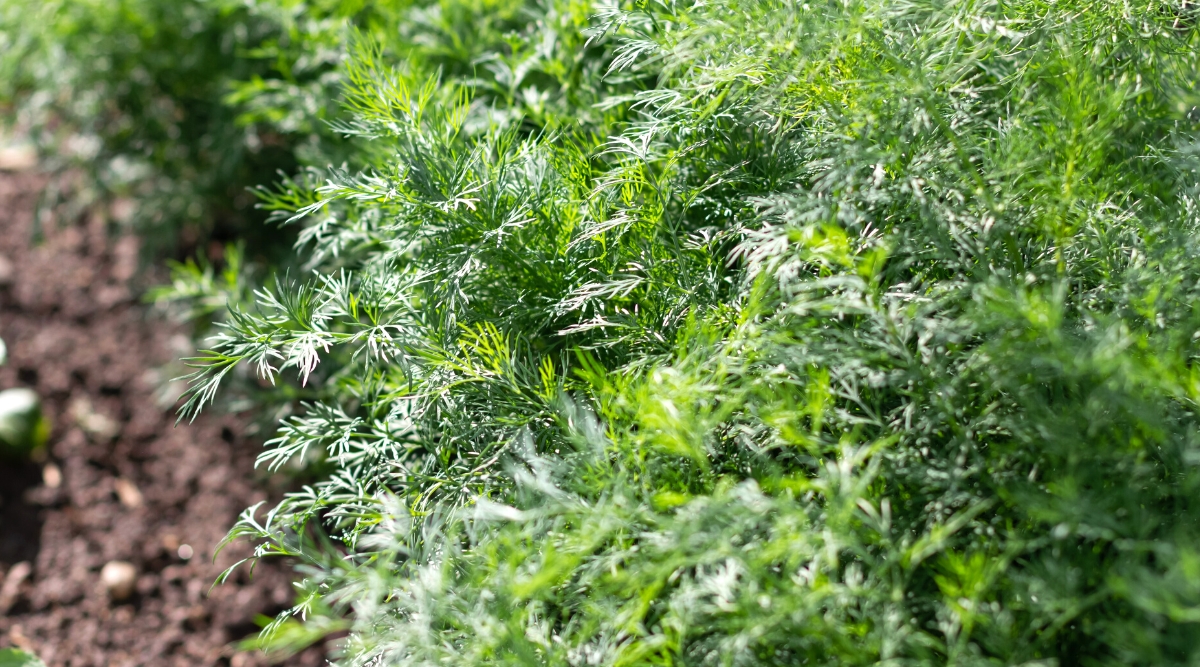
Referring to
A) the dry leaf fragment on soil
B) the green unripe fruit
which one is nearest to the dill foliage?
the green unripe fruit

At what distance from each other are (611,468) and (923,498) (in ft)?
1.29

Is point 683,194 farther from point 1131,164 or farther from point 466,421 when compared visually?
point 1131,164

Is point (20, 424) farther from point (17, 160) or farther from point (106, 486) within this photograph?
point (17, 160)

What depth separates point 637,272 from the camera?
4.49 feet

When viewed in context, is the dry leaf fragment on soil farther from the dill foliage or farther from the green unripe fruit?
the dill foliage

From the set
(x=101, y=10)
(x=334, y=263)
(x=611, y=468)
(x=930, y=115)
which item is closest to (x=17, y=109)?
(x=101, y=10)

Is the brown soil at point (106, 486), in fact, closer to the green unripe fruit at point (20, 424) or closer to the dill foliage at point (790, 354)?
the green unripe fruit at point (20, 424)

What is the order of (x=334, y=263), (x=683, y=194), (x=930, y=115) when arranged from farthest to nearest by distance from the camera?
(x=334, y=263) → (x=683, y=194) → (x=930, y=115)

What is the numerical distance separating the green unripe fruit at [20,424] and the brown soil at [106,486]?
0.06 m

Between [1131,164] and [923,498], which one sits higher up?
[1131,164]

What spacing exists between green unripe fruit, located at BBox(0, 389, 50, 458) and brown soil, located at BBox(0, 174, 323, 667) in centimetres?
6

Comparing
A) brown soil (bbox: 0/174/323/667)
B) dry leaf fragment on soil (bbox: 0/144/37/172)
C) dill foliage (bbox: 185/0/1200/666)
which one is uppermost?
dill foliage (bbox: 185/0/1200/666)

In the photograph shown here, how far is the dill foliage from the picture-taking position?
0.96 metres

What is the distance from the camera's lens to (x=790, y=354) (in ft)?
3.59
